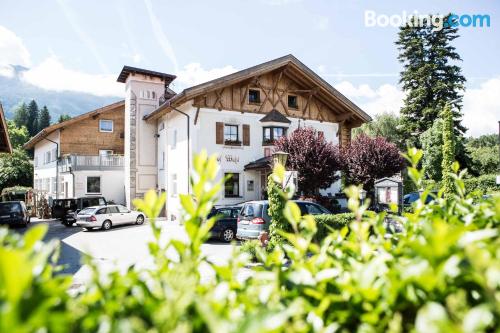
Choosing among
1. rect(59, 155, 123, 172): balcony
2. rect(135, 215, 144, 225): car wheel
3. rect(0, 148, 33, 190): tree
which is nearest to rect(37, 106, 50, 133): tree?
rect(0, 148, 33, 190): tree

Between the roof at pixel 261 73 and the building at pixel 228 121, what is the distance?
0.05 m

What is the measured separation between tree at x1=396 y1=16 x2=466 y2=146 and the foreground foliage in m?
39.2

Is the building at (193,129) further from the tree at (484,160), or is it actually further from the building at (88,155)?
the tree at (484,160)

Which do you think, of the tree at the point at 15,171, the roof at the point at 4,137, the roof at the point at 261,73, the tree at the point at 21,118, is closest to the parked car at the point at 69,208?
the roof at the point at 4,137

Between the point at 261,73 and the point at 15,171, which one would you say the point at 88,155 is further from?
the point at 15,171

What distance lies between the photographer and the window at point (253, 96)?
22947mm

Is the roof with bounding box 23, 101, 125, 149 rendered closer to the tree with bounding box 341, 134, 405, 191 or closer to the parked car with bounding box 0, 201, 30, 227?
the parked car with bounding box 0, 201, 30, 227

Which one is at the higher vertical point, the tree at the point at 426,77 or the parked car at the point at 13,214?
the tree at the point at 426,77

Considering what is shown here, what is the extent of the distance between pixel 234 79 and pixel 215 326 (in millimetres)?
21104

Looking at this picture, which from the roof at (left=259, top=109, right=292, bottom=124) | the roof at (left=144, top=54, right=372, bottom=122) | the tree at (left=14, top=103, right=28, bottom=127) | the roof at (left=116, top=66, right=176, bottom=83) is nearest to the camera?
the roof at (left=144, top=54, right=372, bottom=122)

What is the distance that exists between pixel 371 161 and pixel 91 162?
2063 cm

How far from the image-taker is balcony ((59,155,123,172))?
27641mm

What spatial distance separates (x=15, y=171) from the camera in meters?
44.2

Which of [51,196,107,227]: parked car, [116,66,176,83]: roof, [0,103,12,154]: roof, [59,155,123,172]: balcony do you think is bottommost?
[51,196,107,227]: parked car
